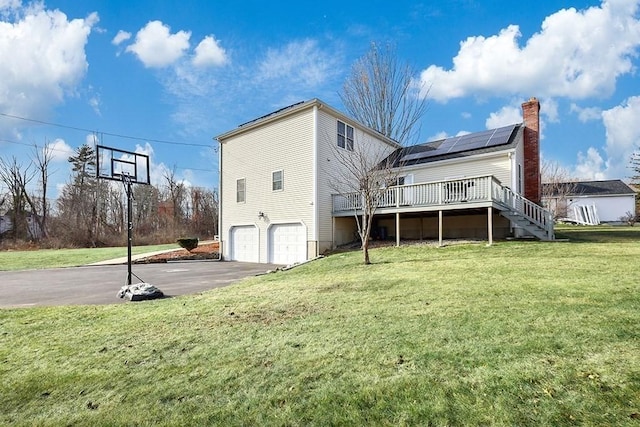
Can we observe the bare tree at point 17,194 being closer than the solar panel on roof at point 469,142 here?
No

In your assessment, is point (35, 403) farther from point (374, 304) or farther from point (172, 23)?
point (172, 23)

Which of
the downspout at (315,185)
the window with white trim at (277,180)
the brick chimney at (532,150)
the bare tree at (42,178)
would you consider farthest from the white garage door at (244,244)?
the bare tree at (42,178)

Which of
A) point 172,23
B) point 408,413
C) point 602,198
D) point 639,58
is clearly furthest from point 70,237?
point 602,198

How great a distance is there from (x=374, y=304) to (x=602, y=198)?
1452 inches

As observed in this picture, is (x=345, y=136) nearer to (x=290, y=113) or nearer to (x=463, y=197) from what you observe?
(x=290, y=113)

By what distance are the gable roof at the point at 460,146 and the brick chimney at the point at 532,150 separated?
527 millimetres

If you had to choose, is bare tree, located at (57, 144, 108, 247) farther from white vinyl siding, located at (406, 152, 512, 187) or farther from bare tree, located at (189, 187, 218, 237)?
white vinyl siding, located at (406, 152, 512, 187)

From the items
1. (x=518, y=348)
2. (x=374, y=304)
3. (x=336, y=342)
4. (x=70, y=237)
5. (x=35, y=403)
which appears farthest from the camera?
(x=70, y=237)

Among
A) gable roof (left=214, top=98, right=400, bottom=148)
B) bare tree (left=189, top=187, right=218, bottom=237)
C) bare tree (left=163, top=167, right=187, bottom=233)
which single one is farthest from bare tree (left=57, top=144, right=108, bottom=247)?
gable roof (left=214, top=98, right=400, bottom=148)

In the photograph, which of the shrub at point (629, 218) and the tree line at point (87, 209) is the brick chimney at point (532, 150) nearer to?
the shrub at point (629, 218)

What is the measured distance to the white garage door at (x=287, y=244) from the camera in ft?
49.9

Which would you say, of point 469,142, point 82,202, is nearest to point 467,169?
point 469,142

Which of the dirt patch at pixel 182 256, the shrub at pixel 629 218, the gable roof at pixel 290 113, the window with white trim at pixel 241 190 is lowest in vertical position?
the dirt patch at pixel 182 256

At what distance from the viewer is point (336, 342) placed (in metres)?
3.90
